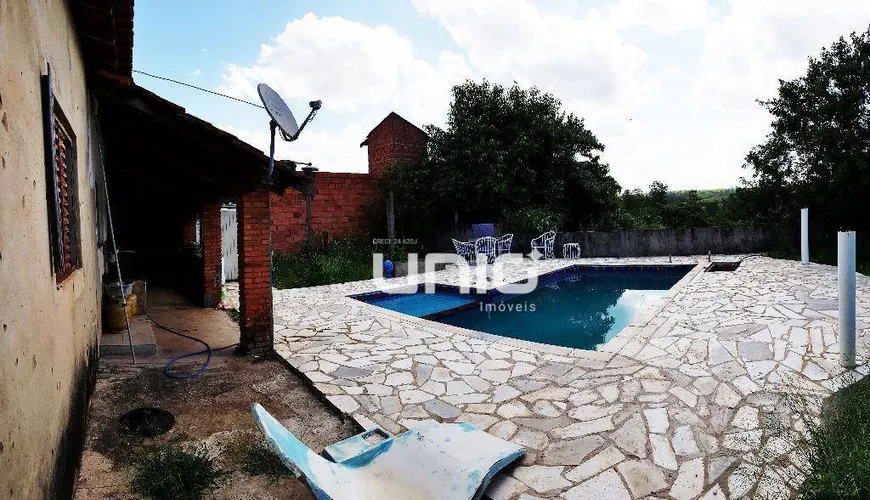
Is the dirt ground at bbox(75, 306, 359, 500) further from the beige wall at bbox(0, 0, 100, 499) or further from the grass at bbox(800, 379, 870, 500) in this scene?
the grass at bbox(800, 379, 870, 500)

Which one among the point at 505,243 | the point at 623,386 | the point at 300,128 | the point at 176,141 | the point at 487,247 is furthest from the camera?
the point at 505,243

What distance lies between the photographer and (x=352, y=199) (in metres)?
15.3

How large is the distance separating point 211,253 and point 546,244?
10.4 m

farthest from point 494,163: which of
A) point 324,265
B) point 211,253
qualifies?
point 211,253

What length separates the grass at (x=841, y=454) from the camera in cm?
218

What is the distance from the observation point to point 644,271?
13.4m

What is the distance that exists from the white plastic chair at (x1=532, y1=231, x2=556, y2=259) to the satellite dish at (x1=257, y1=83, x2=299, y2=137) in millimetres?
11191

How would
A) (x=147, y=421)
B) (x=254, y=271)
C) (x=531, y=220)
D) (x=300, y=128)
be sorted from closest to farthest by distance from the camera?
(x=147, y=421), (x=300, y=128), (x=254, y=271), (x=531, y=220)

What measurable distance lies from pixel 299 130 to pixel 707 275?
9.53 m

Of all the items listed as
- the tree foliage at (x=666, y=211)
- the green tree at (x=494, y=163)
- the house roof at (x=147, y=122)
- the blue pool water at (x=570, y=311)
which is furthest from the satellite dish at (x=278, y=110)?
the tree foliage at (x=666, y=211)

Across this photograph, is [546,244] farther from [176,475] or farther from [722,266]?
[176,475]

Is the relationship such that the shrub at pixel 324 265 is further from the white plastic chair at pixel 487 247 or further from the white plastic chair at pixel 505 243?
the white plastic chair at pixel 505 243

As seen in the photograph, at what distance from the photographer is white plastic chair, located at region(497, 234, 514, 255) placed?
15069 mm

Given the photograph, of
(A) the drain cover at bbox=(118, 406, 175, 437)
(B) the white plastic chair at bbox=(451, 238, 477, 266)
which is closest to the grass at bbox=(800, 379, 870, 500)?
(A) the drain cover at bbox=(118, 406, 175, 437)
